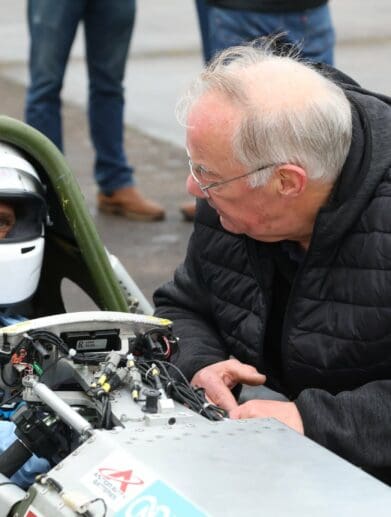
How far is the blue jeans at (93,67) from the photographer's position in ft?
21.3

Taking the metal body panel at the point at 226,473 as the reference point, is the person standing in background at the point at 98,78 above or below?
above

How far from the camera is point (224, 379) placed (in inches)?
128

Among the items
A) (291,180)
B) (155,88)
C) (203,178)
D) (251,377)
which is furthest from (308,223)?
(155,88)

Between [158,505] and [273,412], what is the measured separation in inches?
25.2

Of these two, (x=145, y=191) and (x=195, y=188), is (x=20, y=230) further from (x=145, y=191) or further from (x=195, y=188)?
(x=145, y=191)

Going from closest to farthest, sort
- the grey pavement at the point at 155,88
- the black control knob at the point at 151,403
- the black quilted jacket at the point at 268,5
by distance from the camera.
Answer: the black control knob at the point at 151,403 < the black quilted jacket at the point at 268,5 < the grey pavement at the point at 155,88

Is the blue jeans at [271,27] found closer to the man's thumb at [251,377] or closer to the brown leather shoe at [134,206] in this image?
the brown leather shoe at [134,206]

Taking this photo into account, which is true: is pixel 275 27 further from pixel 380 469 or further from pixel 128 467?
pixel 128 467

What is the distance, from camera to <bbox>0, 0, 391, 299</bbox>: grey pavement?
6.84 metres

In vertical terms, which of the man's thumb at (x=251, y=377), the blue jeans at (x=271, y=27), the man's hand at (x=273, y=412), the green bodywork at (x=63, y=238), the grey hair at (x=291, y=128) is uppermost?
the blue jeans at (x=271, y=27)

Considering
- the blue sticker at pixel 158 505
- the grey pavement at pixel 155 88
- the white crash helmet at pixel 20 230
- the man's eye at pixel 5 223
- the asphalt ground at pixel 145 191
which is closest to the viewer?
the blue sticker at pixel 158 505

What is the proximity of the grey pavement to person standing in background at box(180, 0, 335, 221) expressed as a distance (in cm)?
118

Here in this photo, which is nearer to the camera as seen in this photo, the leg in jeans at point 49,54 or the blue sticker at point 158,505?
the blue sticker at point 158,505

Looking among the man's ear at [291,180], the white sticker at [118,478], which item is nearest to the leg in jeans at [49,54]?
the man's ear at [291,180]
